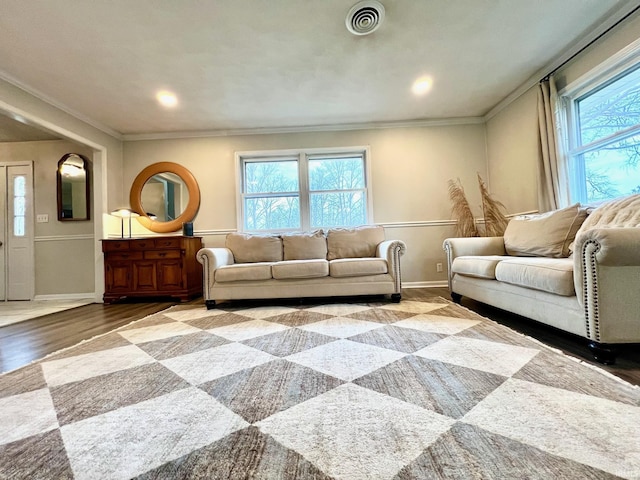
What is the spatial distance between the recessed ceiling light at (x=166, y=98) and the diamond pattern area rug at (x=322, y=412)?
2548 mm

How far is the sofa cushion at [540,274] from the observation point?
1.57m

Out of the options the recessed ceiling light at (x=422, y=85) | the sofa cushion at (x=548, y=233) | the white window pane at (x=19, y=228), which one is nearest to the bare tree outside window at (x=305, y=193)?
the recessed ceiling light at (x=422, y=85)

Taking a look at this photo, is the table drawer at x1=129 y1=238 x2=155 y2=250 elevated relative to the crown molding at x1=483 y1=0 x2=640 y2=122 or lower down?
lower down

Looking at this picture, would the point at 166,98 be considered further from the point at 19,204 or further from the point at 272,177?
the point at 19,204

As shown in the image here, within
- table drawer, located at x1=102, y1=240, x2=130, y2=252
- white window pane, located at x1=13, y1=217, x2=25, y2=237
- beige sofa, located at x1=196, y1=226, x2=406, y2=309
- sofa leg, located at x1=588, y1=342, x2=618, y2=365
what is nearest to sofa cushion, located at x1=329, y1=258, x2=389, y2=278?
beige sofa, located at x1=196, y1=226, x2=406, y2=309

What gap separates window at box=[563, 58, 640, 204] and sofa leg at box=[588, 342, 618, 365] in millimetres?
1616

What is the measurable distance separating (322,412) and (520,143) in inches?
144

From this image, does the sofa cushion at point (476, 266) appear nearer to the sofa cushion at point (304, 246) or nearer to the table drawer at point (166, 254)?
the sofa cushion at point (304, 246)

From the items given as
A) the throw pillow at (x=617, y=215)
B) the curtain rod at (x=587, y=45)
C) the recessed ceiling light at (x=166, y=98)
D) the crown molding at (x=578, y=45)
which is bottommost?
the throw pillow at (x=617, y=215)

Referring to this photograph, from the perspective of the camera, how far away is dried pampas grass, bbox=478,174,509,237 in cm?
362

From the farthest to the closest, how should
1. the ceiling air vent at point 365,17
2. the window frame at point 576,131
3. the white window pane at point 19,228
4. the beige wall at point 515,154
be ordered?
the white window pane at point 19,228
the beige wall at point 515,154
the window frame at point 576,131
the ceiling air vent at point 365,17

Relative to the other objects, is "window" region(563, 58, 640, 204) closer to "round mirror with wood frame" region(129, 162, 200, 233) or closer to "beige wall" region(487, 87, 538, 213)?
"beige wall" region(487, 87, 538, 213)

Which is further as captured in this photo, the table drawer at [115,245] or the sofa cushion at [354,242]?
the table drawer at [115,245]

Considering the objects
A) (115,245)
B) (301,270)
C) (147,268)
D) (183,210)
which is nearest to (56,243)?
(115,245)
